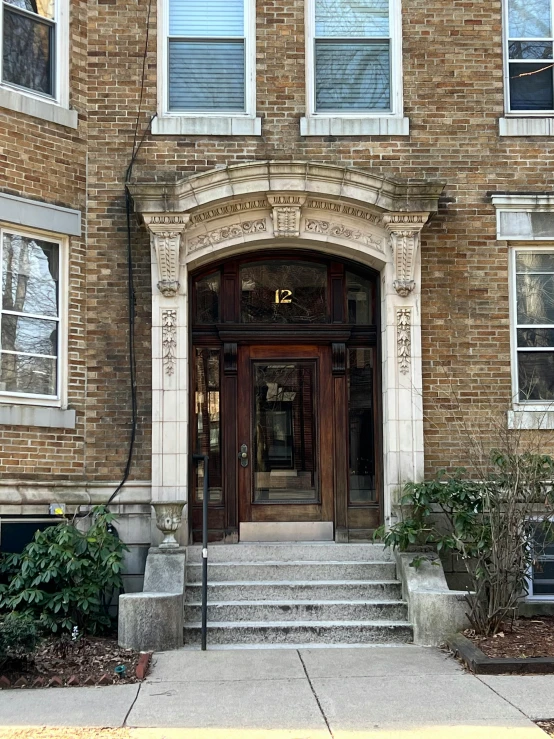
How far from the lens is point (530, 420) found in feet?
32.0

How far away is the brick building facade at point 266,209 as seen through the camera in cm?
950

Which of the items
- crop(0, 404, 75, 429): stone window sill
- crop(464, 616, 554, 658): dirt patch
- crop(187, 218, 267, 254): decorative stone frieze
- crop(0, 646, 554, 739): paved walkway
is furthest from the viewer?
crop(187, 218, 267, 254): decorative stone frieze

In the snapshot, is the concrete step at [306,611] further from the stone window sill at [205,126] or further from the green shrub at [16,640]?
the stone window sill at [205,126]

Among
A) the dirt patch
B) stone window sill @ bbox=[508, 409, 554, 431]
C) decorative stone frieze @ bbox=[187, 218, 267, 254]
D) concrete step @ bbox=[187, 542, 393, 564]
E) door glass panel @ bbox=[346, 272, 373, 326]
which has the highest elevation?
decorative stone frieze @ bbox=[187, 218, 267, 254]

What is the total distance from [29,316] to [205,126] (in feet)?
9.07

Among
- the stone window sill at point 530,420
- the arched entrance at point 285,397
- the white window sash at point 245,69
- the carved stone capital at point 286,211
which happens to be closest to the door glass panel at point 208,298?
the arched entrance at point 285,397

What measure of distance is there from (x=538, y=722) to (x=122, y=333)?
5.73 m

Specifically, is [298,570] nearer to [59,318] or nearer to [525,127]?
[59,318]

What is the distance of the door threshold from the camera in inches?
394

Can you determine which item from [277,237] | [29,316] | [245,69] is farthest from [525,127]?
[29,316]

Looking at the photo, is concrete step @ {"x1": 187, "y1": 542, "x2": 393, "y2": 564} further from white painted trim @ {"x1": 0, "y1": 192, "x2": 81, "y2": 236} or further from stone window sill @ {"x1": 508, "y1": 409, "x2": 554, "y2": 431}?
white painted trim @ {"x1": 0, "y1": 192, "x2": 81, "y2": 236}

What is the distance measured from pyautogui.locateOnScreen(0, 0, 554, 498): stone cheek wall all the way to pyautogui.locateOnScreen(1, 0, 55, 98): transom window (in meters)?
0.25

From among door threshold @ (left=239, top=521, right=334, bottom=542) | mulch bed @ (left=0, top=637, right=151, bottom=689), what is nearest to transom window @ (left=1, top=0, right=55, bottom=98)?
door threshold @ (left=239, top=521, right=334, bottom=542)

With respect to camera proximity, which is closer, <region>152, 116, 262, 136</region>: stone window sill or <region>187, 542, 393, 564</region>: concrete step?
<region>187, 542, 393, 564</region>: concrete step
